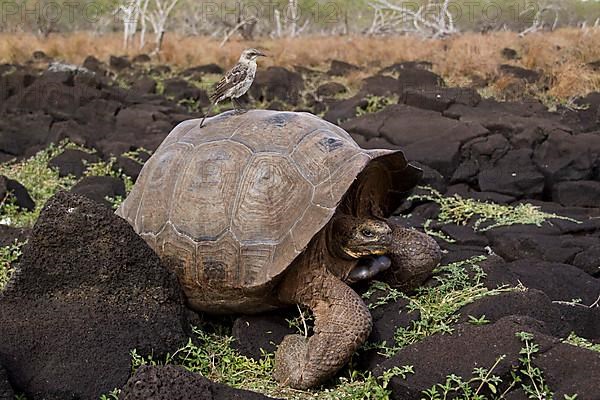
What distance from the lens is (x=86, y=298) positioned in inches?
142

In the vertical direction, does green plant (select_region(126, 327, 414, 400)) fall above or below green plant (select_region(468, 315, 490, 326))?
below

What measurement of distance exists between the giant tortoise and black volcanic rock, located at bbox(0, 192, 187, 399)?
0.85 ft

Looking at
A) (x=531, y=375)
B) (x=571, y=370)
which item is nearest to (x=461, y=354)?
(x=531, y=375)

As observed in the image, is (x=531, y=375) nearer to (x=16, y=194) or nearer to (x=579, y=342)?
(x=579, y=342)

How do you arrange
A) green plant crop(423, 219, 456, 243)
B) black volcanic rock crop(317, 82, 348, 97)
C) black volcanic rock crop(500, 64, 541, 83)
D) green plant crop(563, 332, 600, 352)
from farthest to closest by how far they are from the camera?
black volcanic rock crop(317, 82, 348, 97)
black volcanic rock crop(500, 64, 541, 83)
green plant crop(423, 219, 456, 243)
green plant crop(563, 332, 600, 352)

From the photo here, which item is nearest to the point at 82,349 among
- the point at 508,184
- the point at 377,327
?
the point at 377,327

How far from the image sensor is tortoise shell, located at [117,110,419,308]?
3.66 metres

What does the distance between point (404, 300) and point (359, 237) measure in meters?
0.42

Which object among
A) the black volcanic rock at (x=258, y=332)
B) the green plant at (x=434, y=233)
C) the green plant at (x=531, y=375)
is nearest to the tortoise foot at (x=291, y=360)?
the black volcanic rock at (x=258, y=332)

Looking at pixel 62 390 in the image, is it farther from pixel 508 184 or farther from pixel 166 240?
pixel 508 184

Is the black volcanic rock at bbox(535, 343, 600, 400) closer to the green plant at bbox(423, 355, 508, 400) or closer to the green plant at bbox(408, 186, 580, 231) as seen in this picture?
the green plant at bbox(423, 355, 508, 400)

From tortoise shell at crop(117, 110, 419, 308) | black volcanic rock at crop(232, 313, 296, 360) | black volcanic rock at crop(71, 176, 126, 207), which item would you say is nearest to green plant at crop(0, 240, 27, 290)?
tortoise shell at crop(117, 110, 419, 308)

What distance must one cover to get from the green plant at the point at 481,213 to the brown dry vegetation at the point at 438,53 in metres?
5.82

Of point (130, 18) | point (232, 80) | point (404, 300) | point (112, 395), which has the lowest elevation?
point (130, 18)
